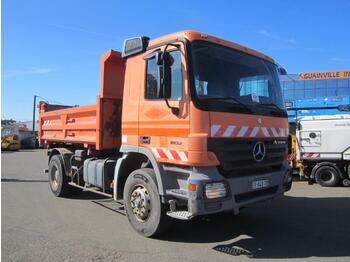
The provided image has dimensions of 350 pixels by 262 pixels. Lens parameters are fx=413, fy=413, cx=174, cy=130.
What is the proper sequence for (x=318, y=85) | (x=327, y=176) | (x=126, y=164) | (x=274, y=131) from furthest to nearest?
(x=318, y=85), (x=327, y=176), (x=126, y=164), (x=274, y=131)

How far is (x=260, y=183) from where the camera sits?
20.7 feet

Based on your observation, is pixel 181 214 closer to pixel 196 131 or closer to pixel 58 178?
pixel 196 131

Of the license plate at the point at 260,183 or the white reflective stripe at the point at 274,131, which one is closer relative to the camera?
the license plate at the point at 260,183

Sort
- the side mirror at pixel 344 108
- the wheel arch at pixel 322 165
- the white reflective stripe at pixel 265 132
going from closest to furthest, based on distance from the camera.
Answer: the white reflective stripe at pixel 265 132 → the wheel arch at pixel 322 165 → the side mirror at pixel 344 108

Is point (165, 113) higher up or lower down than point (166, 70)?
lower down

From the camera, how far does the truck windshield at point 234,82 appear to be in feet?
19.1

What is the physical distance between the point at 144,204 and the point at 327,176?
921 centimetres

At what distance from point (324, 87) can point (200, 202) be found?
48.0 metres

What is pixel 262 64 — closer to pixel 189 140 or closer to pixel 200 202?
pixel 189 140

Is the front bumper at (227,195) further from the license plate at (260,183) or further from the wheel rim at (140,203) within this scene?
the wheel rim at (140,203)

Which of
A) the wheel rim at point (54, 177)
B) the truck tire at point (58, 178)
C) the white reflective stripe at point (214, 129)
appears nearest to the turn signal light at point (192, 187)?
the white reflective stripe at point (214, 129)

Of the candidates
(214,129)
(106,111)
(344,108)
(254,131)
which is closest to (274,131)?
(254,131)

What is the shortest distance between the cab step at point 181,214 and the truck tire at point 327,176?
9.16 metres

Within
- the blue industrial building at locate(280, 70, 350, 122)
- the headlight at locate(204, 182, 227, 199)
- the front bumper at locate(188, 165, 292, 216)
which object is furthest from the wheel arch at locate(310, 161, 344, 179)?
the blue industrial building at locate(280, 70, 350, 122)
